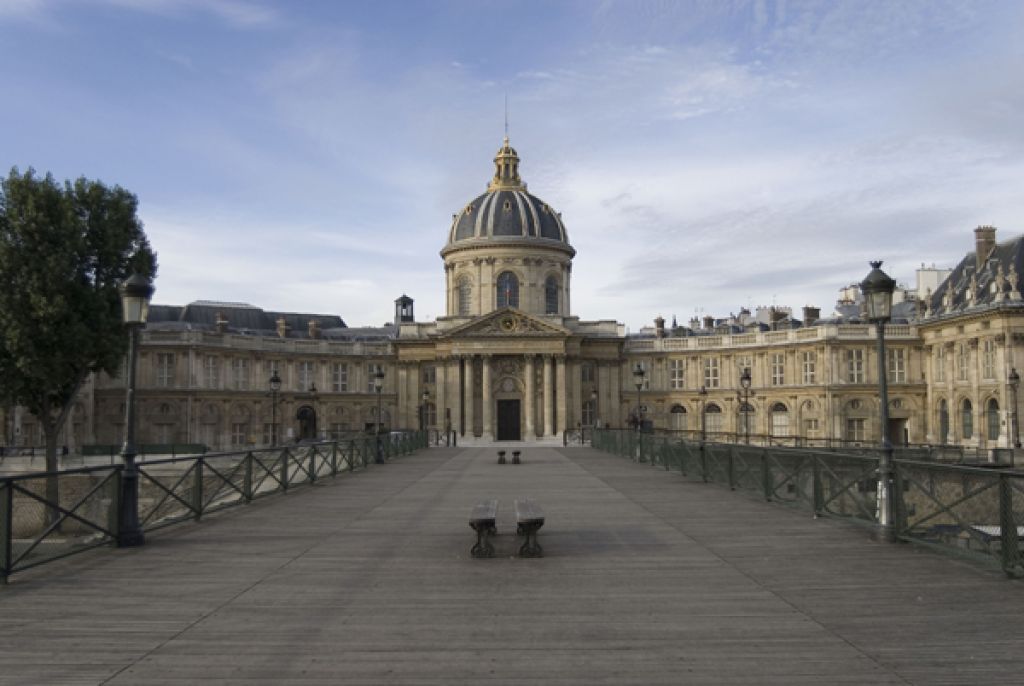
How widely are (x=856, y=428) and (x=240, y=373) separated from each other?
48.8m

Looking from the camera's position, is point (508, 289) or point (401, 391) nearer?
point (508, 289)

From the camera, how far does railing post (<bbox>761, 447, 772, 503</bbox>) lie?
1900 cm

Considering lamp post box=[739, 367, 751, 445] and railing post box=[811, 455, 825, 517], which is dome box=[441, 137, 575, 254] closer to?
lamp post box=[739, 367, 751, 445]

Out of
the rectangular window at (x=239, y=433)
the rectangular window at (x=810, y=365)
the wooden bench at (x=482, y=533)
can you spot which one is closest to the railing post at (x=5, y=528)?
the wooden bench at (x=482, y=533)

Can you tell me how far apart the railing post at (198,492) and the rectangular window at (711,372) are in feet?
204

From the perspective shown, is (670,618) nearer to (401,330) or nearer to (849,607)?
(849,607)

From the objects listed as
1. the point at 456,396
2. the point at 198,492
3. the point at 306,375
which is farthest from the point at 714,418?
the point at 198,492

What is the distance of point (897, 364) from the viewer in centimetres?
6525

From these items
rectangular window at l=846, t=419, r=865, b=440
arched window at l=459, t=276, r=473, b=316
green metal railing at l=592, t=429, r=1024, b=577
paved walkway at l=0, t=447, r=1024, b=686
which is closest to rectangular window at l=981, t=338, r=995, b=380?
rectangular window at l=846, t=419, r=865, b=440

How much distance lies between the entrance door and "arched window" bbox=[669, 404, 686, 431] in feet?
48.2

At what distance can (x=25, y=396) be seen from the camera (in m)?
36.8

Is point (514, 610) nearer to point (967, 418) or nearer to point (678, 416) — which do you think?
point (967, 418)

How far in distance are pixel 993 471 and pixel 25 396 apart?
3734cm

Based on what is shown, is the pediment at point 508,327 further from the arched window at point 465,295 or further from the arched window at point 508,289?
the arched window at point 465,295
